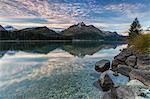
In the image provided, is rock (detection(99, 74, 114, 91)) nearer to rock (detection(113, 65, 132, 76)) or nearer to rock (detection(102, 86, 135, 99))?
rock (detection(102, 86, 135, 99))

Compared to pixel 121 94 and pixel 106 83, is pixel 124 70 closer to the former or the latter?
pixel 106 83

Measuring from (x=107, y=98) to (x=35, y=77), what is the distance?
38.1ft

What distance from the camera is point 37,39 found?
534 feet

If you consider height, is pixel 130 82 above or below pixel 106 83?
above

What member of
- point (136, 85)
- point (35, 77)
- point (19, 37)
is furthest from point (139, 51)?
point (19, 37)

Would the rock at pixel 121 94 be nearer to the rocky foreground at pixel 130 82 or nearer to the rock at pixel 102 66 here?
the rocky foreground at pixel 130 82

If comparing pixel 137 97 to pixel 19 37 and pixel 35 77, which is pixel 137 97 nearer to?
pixel 35 77

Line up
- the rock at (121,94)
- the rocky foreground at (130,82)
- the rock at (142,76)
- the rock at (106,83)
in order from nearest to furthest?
the rock at (121,94) < the rocky foreground at (130,82) < the rock at (142,76) < the rock at (106,83)

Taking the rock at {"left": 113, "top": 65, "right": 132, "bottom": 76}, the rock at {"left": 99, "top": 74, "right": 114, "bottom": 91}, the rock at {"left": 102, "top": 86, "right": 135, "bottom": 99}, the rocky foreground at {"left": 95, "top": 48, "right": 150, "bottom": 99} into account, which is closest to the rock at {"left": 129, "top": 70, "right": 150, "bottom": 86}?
the rocky foreground at {"left": 95, "top": 48, "right": 150, "bottom": 99}

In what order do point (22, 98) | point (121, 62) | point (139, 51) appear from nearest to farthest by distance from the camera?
point (22, 98)
point (121, 62)
point (139, 51)

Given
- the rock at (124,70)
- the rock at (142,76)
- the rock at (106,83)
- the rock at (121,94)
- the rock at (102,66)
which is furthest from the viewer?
the rock at (102,66)

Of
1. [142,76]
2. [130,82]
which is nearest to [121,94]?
[130,82]

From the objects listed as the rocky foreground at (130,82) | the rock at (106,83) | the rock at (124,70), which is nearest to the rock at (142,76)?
the rocky foreground at (130,82)

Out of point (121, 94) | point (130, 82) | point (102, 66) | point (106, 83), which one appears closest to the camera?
point (121, 94)
